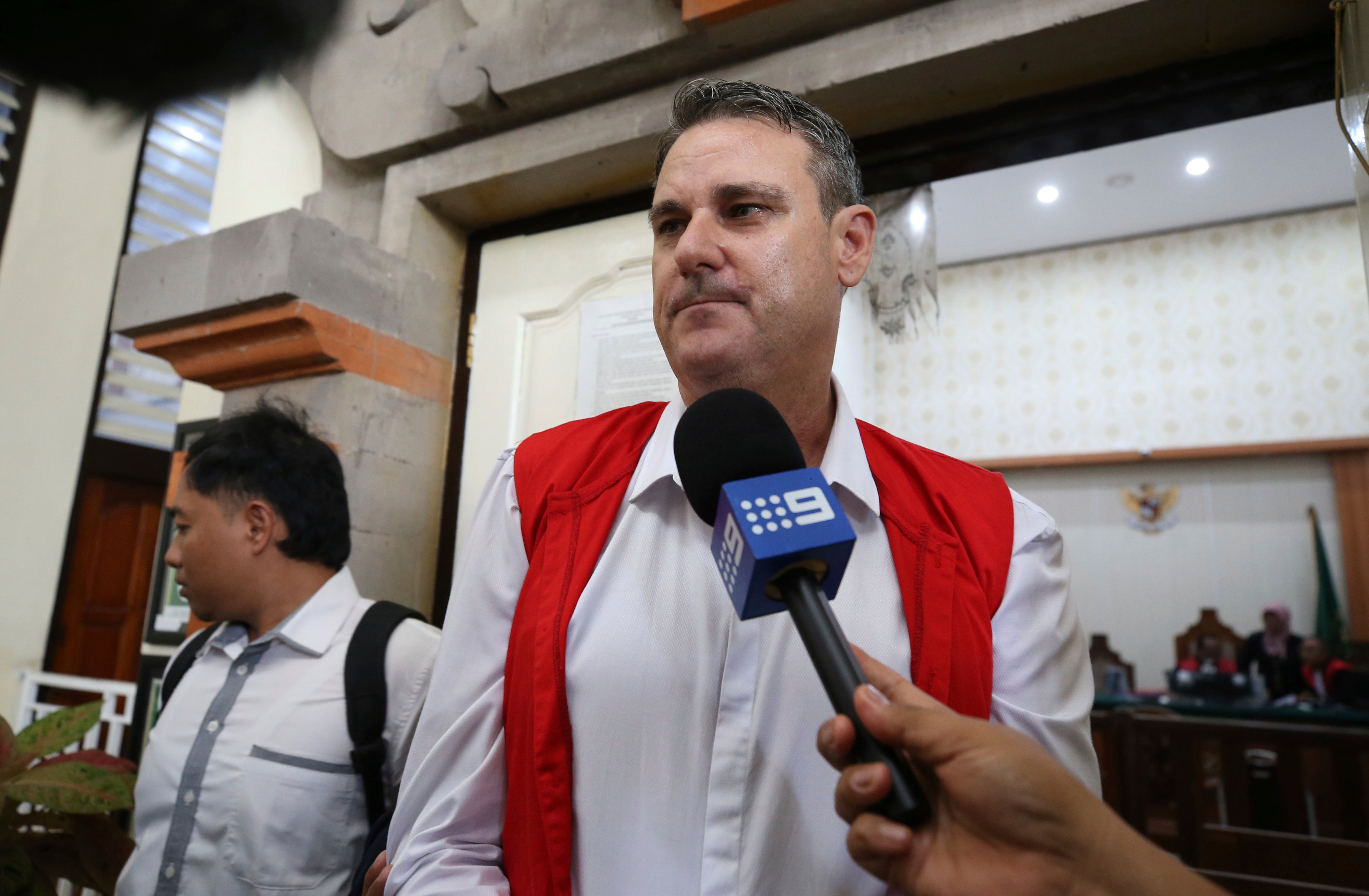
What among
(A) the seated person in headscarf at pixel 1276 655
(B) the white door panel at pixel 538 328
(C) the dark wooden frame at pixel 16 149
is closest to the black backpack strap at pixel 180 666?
(B) the white door panel at pixel 538 328

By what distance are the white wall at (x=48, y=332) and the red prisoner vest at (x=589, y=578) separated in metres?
4.68

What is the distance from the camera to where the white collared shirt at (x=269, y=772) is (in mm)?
1461

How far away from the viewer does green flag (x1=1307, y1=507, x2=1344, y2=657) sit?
590 centimetres

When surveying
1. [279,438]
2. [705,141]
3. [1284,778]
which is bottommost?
[1284,778]

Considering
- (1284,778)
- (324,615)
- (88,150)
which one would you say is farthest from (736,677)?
(88,150)

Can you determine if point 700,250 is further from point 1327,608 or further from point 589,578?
point 1327,608

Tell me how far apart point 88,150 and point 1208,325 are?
8.26m

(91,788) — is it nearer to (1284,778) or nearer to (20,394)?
(1284,778)

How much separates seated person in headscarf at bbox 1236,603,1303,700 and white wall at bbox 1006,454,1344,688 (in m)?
0.35

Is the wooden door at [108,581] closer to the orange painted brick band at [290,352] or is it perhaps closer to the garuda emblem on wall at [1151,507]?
the orange painted brick band at [290,352]

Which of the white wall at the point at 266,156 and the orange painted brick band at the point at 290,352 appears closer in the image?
the orange painted brick band at the point at 290,352

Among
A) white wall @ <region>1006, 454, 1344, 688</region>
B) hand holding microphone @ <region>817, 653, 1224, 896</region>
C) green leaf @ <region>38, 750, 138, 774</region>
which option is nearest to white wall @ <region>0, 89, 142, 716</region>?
green leaf @ <region>38, 750, 138, 774</region>

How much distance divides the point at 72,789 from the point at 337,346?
44.1 inches

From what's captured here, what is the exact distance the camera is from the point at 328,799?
4.92ft
